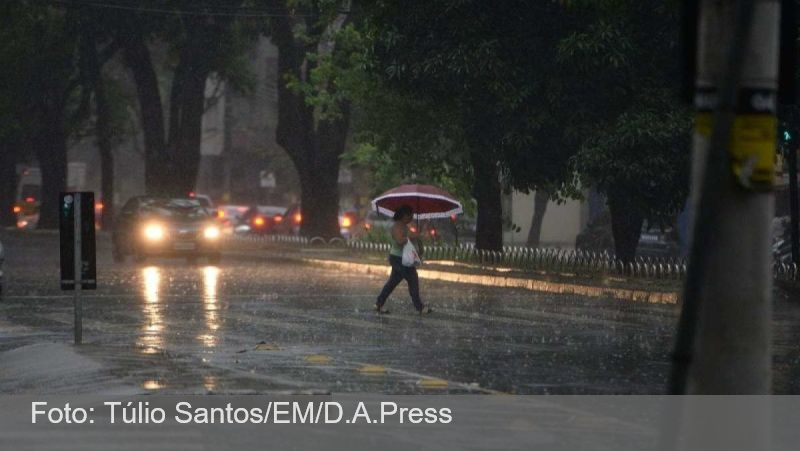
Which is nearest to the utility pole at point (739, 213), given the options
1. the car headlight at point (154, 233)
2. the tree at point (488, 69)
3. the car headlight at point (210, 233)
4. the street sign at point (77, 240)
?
the street sign at point (77, 240)

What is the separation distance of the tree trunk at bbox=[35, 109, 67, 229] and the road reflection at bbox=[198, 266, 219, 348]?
1209 inches

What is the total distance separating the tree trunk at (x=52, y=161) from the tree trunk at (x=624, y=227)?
125 ft

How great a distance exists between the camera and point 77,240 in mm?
17625

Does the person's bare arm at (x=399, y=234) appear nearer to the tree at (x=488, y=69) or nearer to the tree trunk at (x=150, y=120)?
the tree at (x=488, y=69)

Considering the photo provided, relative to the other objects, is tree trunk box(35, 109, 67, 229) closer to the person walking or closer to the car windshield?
the car windshield

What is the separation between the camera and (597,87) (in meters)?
34.2

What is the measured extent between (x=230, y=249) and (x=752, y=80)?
4547 cm

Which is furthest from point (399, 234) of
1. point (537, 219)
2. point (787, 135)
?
point (537, 219)

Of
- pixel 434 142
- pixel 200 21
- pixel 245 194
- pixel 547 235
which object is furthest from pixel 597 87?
pixel 245 194

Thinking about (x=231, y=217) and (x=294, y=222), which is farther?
(x=231, y=217)

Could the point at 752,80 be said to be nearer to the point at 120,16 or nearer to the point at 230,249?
the point at 230,249

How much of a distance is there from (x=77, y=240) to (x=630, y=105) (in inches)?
714

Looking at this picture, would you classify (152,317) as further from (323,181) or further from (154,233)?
(323,181)

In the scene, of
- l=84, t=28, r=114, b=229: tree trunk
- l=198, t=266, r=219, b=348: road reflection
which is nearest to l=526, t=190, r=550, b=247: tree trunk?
l=84, t=28, r=114, b=229: tree trunk
